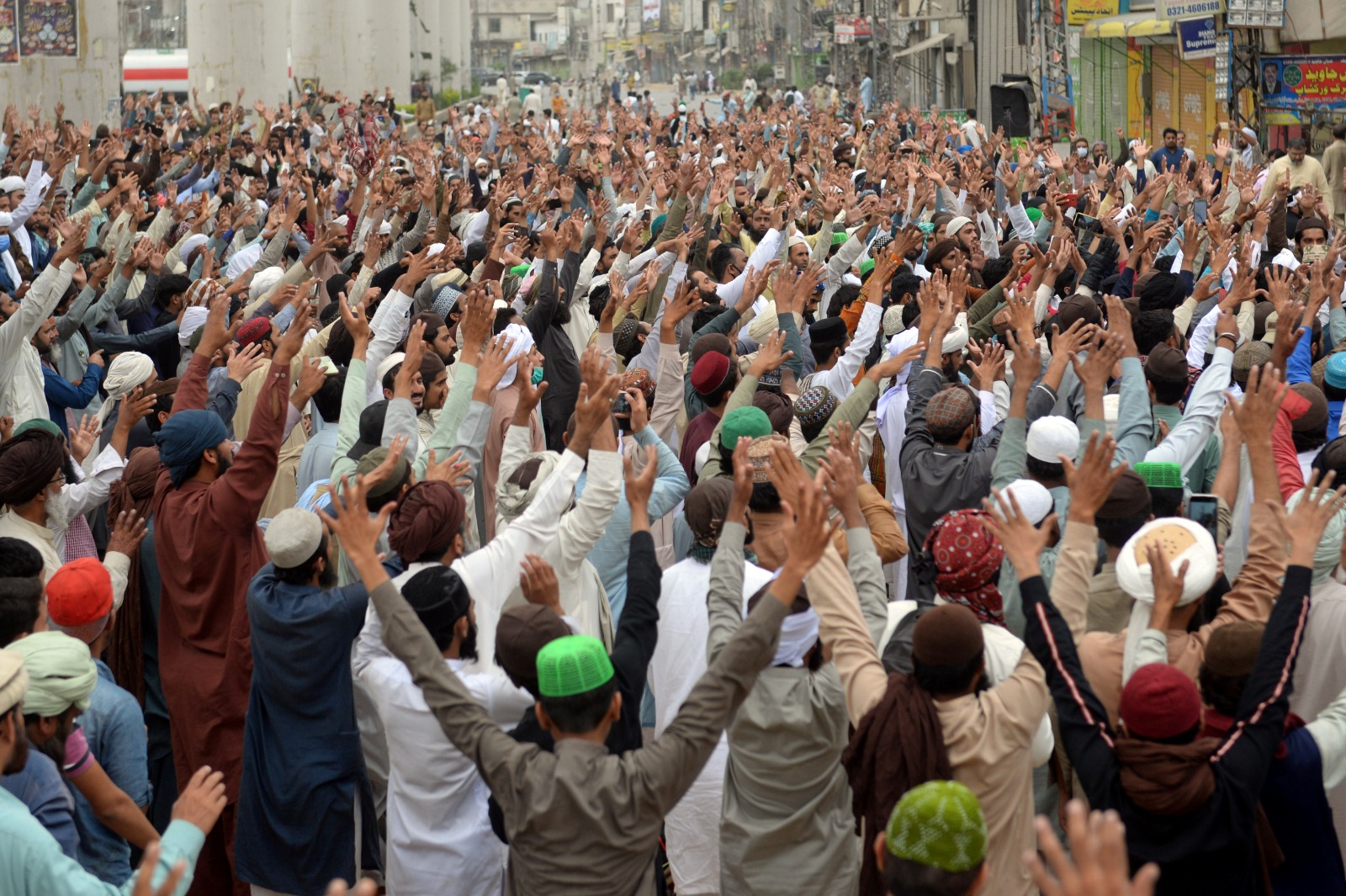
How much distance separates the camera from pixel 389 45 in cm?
4231

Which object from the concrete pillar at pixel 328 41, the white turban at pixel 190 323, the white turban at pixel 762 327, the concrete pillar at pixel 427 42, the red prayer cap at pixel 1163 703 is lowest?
the red prayer cap at pixel 1163 703

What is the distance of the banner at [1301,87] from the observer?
1872cm

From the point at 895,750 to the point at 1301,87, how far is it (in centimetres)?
1868

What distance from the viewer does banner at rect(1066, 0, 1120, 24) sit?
90.7 feet

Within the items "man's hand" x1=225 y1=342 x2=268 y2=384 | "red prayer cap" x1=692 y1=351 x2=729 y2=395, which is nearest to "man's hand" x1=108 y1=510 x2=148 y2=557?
"man's hand" x1=225 y1=342 x2=268 y2=384

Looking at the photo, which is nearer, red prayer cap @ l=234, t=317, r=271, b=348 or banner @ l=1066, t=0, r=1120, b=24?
red prayer cap @ l=234, t=317, r=271, b=348

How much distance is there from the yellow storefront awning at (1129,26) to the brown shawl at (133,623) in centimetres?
2144

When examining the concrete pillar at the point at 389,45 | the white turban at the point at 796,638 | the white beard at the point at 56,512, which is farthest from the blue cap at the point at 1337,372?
the concrete pillar at the point at 389,45

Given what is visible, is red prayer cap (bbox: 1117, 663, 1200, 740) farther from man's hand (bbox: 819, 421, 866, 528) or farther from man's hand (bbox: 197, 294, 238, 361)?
man's hand (bbox: 197, 294, 238, 361)

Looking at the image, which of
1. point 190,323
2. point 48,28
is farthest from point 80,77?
point 190,323

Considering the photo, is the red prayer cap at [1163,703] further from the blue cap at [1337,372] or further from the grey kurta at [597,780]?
the blue cap at [1337,372]

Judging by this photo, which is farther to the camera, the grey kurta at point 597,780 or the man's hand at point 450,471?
the man's hand at point 450,471

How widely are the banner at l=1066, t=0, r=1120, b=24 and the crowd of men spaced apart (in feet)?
70.3

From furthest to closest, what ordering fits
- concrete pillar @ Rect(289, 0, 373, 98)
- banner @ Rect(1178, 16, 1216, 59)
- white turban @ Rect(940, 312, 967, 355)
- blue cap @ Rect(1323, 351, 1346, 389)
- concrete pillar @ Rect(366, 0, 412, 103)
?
concrete pillar @ Rect(366, 0, 412, 103), concrete pillar @ Rect(289, 0, 373, 98), banner @ Rect(1178, 16, 1216, 59), white turban @ Rect(940, 312, 967, 355), blue cap @ Rect(1323, 351, 1346, 389)
